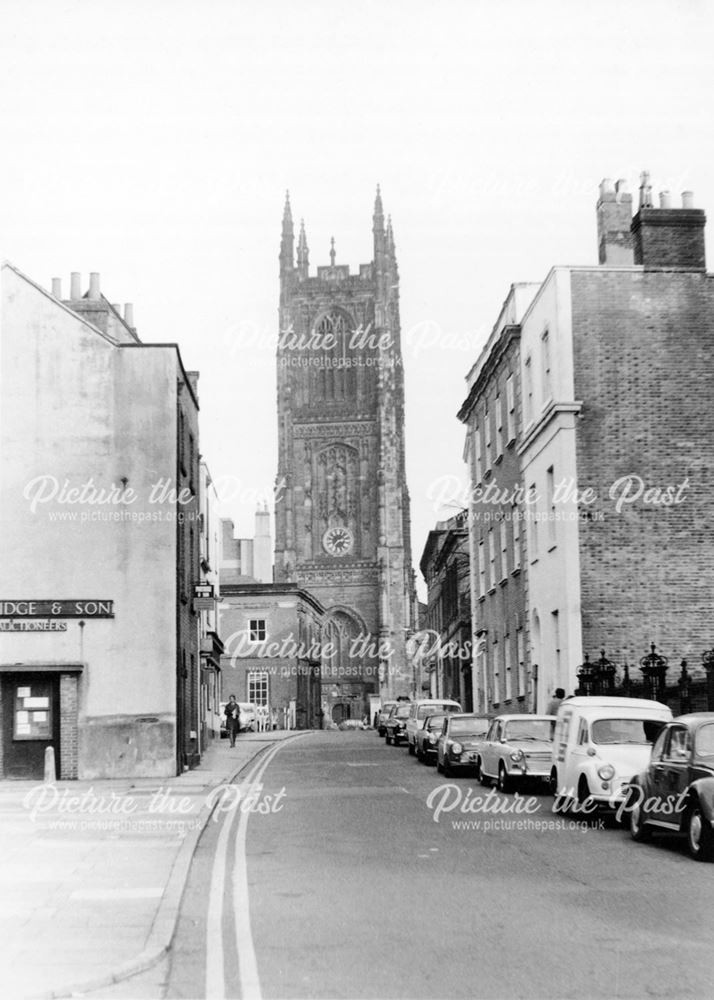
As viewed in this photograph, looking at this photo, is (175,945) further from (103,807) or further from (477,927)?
(103,807)

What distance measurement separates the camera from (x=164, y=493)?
1131 inches

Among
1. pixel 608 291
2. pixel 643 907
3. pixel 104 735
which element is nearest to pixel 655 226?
pixel 608 291

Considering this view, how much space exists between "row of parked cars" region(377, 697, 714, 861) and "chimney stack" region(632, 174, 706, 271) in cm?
1161

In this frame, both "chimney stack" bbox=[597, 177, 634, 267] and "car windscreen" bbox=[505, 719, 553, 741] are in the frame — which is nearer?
"car windscreen" bbox=[505, 719, 553, 741]

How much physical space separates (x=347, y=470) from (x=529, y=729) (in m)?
98.0

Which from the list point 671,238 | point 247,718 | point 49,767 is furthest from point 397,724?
point 247,718

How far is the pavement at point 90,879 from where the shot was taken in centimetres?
871

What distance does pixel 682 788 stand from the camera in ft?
46.4

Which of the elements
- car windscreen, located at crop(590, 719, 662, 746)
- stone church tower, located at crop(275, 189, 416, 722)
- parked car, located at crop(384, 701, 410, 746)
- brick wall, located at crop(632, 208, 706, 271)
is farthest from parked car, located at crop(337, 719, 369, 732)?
car windscreen, located at crop(590, 719, 662, 746)

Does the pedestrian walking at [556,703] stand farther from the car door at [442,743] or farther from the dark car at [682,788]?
the dark car at [682,788]

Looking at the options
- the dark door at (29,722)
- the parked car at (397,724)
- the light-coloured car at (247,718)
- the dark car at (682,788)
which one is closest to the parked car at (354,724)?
the light-coloured car at (247,718)

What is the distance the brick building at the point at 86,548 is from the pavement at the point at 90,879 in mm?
3132

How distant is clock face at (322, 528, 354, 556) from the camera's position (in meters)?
120

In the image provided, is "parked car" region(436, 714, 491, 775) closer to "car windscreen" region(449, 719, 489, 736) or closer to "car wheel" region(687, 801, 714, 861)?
"car windscreen" region(449, 719, 489, 736)
